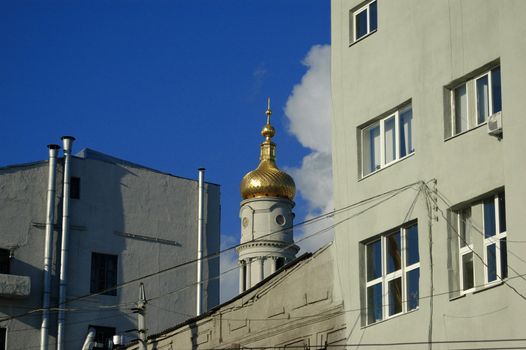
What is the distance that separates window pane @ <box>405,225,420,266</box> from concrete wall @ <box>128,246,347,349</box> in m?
2.51

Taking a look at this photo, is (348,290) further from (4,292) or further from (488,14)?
(4,292)

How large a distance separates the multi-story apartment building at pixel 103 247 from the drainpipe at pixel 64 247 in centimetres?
22

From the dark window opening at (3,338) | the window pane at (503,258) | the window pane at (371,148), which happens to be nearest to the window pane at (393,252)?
the window pane at (371,148)

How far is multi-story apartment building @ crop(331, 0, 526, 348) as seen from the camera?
23156 millimetres

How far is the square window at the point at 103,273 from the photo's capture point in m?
45.6

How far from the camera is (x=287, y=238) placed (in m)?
79.8

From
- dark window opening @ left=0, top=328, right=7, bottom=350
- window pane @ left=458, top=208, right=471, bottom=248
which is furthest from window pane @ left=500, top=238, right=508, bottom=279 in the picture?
dark window opening @ left=0, top=328, right=7, bottom=350

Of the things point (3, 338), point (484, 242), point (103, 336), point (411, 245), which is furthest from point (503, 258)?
point (103, 336)

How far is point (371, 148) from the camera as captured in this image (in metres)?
28.0

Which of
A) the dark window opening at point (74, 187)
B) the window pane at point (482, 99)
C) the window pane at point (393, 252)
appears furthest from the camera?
the dark window opening at point (74, 187)

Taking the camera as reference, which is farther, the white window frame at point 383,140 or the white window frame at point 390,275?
the white window frame at point 383,140

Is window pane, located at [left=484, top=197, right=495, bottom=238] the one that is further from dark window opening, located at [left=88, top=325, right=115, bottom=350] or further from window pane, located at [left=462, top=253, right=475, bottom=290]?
dark window opening, located at [left=88, top=325, right=115, bottom=350]

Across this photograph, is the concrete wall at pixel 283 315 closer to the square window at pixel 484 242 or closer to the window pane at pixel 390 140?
the window pane at pixel 390 140

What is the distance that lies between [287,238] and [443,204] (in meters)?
55.2
